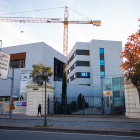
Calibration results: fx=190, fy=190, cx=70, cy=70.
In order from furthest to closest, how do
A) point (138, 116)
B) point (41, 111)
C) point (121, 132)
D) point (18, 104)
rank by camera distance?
point (18, 104) < point (41, 111) < point (138, 116) < point (121, 132)

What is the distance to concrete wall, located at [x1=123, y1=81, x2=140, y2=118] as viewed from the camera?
1966 cm

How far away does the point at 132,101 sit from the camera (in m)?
19.9

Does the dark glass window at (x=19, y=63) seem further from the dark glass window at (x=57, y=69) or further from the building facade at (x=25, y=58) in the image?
the dark glass window at (x=57, y=69)

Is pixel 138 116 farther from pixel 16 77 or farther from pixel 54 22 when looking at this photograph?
pixel 54 22

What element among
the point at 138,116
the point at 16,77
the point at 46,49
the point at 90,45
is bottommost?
the point at 138,116

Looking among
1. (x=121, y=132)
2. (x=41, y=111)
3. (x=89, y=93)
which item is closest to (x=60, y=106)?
(x=41, y=111)

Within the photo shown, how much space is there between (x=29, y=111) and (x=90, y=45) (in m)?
31.6

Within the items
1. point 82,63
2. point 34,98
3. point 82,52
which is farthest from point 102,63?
point 34,98

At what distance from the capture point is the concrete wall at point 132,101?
64.5 ft

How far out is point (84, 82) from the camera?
168 ft

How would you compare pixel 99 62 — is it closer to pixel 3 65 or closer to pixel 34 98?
pixel 34 98

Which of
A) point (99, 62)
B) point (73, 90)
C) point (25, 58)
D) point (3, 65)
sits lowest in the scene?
point (73, 90)

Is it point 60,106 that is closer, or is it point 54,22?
point 60,106

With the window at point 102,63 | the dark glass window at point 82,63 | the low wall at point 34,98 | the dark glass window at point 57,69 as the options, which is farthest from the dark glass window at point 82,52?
the low wall at point 34,98
